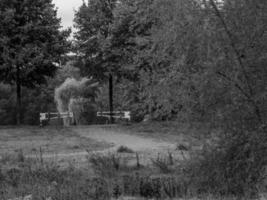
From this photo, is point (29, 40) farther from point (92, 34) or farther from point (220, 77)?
point (220, 77)

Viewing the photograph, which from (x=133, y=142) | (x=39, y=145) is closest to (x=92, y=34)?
(x=133, y=142)

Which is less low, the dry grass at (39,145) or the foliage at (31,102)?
the foliage at (31,102)

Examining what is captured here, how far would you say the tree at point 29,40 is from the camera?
27766mm

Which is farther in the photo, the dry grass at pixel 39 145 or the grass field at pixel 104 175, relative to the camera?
the dry grass at pixel 39 145

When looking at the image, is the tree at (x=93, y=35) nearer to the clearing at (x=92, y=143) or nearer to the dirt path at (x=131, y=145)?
the clearing at (x=92, y=143)

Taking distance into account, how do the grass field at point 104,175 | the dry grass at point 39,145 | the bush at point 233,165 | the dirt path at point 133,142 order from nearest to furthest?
the grass field at point 104,175 → the bush at point 233,165 → the dry grass at point 39,145 → the dirt path at point 133,142

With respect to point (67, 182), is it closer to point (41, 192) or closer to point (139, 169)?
point (41, 192)

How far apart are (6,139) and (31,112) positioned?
3589cm

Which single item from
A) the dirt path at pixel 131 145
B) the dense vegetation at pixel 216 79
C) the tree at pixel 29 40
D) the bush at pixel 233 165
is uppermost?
the tree at pixel 29 40

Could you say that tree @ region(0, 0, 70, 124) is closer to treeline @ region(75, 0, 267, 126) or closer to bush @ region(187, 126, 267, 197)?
treeline @ region(75, 0, 267, 126)

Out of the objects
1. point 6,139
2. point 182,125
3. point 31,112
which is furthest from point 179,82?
point 31,112

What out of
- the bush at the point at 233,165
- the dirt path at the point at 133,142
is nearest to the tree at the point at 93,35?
the dirt path at the point at 133,142

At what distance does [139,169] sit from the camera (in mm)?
11977

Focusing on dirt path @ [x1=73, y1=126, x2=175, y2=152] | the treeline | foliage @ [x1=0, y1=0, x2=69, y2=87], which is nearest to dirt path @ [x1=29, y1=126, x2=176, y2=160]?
dirt path @ [x1=73, y1=126, x2=175, y2=152]
